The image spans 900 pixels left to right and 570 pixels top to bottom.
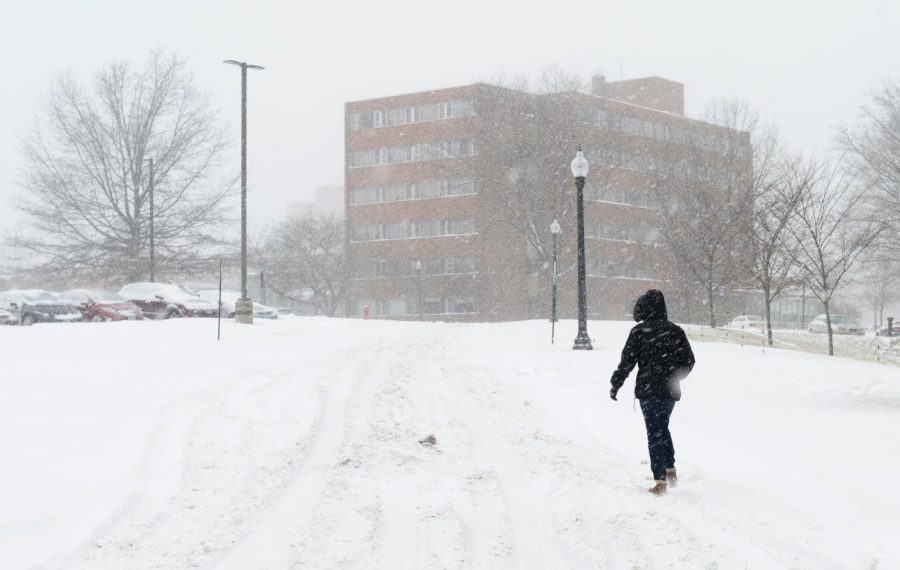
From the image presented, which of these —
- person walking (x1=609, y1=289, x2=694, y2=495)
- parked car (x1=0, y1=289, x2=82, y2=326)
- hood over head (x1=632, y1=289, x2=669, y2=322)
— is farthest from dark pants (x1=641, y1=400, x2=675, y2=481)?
parked car (x1=0, y1=289, x2=82, y2=326)

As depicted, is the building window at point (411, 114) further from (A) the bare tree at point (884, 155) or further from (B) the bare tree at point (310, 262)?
(A) the bare tree at point (884, 155)

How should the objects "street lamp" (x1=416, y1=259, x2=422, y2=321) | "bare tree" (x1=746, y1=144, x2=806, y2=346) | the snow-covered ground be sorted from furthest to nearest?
"street lamp" (x1=416, y1=259, x2=422, y2=321) → "bare tree" (x1=746, y1=144, x2=806, y2=346) → the snow-covered ground

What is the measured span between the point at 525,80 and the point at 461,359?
3938 cm

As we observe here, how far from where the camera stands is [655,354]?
7457 millimetres

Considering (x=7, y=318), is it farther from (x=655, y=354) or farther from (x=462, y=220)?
(x=462, y=220)

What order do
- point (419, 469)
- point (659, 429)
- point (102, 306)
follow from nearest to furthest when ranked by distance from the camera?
point (659, 429), point (419, 469), point (102, 306)

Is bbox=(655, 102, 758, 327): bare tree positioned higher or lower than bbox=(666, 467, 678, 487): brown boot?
higher

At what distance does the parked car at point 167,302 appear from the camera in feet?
103

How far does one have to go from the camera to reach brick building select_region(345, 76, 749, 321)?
208ft

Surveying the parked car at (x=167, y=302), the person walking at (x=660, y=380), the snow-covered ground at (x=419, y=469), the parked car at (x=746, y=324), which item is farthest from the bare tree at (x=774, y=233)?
the person walking at (x=660, y=380)

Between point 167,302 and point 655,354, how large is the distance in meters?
27.1

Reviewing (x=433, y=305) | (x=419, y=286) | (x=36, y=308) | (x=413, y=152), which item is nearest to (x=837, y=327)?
(x=419, y=286)

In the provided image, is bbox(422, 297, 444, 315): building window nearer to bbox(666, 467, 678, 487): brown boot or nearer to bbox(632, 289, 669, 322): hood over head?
bbox(632, 289, 669, 322): hood over head

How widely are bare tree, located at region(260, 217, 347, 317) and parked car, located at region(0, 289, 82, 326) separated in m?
39.0
